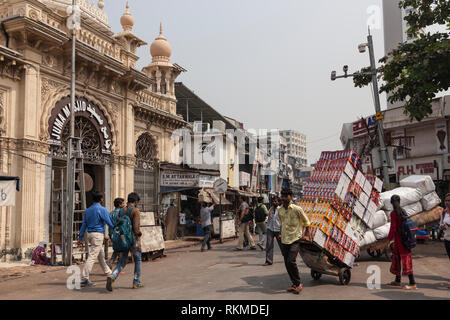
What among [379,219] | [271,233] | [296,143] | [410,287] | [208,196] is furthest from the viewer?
[296,143]

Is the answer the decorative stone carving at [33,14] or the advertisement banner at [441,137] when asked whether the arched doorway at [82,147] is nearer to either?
the decorative stone carving at [33,14]

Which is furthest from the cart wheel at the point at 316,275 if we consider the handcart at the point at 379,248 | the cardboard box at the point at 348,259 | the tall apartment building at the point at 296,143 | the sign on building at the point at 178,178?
the tall apartment building at the point at 296,143

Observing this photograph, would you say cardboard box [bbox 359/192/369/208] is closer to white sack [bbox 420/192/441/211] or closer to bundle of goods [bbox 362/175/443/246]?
bundle of goods [bbox 362/175/443/246]

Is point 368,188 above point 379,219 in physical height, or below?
above

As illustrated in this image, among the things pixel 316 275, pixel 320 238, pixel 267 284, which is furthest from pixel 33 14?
pixel 316 275

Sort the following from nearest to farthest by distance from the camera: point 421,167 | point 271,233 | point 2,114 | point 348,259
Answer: point 348,259 < point 271,233 < point 2,114 < point 421,167

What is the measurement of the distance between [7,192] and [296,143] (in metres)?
149

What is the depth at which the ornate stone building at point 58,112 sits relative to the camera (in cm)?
1172

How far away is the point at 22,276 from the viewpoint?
898cm

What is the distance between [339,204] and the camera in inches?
293

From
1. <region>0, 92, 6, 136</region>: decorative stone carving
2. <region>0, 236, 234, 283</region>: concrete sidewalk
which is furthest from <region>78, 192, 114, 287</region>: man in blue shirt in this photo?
<region>0, 92, 6, 136</region>: decorative stone carving

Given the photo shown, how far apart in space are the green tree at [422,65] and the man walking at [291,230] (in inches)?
266

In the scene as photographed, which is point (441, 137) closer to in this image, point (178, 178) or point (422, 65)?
point (422, 65)

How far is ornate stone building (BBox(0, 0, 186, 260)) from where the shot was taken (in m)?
11.7
